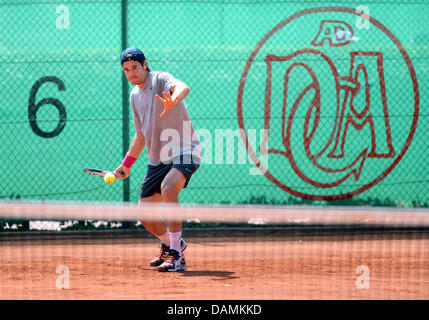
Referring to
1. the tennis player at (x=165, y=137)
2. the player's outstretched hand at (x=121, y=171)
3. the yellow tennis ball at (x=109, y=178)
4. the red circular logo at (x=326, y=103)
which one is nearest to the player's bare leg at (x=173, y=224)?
the tennis player at (x=165, y=137)

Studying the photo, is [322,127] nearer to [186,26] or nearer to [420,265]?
[186,26]

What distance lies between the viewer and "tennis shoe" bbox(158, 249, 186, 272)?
602cm

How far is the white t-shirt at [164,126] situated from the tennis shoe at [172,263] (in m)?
0.70

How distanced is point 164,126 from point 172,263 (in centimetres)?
103

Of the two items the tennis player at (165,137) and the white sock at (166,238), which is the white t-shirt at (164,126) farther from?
the white sock at (166,238)

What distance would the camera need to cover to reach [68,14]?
8.23 m

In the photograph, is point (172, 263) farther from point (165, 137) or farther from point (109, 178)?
point (165, 137)

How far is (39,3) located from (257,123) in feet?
8.40

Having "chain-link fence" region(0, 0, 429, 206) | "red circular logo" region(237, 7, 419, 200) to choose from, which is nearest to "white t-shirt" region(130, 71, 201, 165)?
"chain-link fence" region(0, 0, 429, 206)

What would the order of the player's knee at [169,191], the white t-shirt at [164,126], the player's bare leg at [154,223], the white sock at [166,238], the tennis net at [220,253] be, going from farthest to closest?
the white sock at [166,238]
the player's bare leg at [154,223]
the white t-shirt at [164,126]
the player's knee at [169,191]
the tennis net at [220,253]

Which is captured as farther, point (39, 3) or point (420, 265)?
point (39, 3)

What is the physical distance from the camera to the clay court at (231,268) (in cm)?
511
